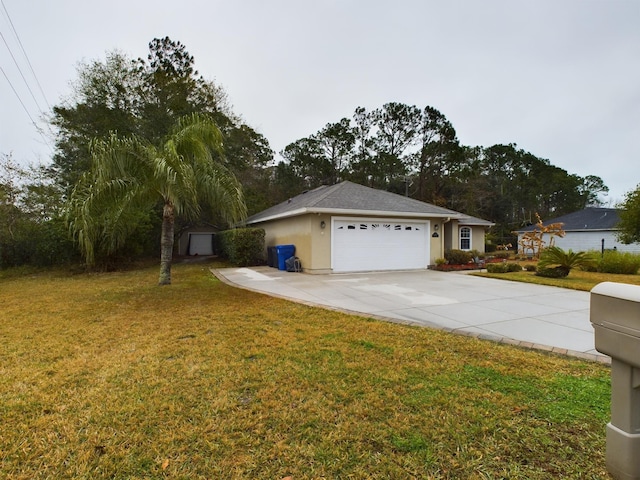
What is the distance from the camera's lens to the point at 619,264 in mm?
12531

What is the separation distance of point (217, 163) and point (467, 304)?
23.8 feet

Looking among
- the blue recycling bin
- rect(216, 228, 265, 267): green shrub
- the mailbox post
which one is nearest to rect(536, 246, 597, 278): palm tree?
the blue recycling bin

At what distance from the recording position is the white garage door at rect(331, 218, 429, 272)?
1243 centimetres

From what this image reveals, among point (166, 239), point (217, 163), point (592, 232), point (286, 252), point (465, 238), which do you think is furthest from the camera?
point (592, 232)

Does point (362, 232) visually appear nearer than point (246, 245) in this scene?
Yes

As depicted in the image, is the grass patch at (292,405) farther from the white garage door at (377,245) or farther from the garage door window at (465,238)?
the garage door window at (465,238)

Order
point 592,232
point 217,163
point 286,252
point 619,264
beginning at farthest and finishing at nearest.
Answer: point 592,232 < point 286,252 < point 619,264 < point 217,163

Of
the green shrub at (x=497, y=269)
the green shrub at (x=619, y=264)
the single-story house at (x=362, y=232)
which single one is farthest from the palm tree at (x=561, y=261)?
the single-story house at (x=362, y=232)

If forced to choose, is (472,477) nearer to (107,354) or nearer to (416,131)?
(107,354)

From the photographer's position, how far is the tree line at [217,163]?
1373cm

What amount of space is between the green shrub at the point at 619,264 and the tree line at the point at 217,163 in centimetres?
1415

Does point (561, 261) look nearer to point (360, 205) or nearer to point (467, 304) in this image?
point (467, 304)

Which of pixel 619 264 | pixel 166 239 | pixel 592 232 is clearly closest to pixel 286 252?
pixel 166 239

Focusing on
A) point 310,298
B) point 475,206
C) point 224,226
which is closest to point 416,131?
point 475,206
